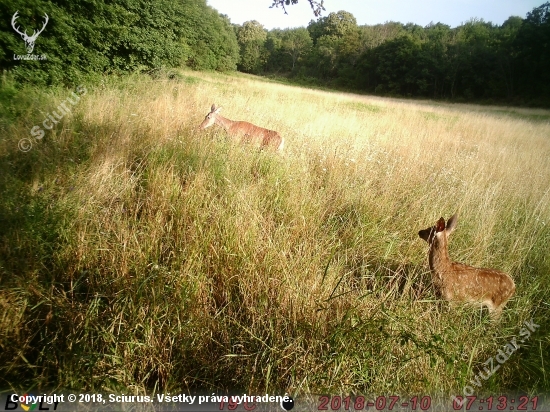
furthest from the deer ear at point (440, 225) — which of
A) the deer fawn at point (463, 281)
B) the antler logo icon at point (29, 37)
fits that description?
the antler logo icon at point (29, 37)

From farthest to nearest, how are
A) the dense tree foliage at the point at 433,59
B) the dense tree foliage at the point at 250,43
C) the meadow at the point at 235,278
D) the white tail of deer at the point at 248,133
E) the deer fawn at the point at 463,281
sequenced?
the dense tree foliage at the point at 250,43 < the dense tree foliage at the point at 433,59 < the white tail of deer at the point at 248,133 < the deer fawn at the point at 463,281 < the meadow at the point at 235,278

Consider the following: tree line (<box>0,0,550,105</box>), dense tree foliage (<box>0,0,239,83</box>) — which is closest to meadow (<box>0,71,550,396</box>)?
tree line (<box>0,0,550,105</box>)

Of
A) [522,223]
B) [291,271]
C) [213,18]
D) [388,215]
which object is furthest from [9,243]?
[213,18]

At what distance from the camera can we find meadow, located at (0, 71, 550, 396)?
56.6 inches

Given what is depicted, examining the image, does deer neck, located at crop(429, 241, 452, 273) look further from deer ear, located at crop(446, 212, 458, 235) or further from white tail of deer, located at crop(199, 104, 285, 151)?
white tail of deer, located at crop(199, 104, 285, 151)

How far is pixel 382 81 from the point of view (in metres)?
53.4

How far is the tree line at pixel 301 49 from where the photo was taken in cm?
589

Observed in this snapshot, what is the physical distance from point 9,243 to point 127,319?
107 centimetres

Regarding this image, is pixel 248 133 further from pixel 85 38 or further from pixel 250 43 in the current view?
pixel 250 43

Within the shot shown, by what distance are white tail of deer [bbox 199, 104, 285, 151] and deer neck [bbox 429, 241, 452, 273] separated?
9.97 feet

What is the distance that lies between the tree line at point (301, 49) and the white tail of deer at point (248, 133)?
186 centimetres

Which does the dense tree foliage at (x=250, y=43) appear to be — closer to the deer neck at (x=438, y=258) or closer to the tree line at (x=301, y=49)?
the tree line at (x=301, y=49)

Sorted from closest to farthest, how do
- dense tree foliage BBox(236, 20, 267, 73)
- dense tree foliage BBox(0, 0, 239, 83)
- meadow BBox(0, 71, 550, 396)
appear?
meadow BBox(0, 71, 550, 396), dense tree foliage BBox(0, 0, 239, 83), dense tree foliage BBox(236, 20, 267, 73)

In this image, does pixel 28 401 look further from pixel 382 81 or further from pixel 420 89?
A: pixel 382 81
